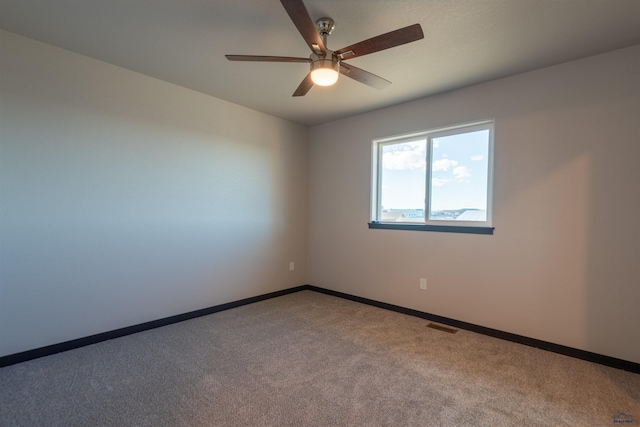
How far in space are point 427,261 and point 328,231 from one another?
1456mm

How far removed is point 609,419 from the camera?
1.69 meters

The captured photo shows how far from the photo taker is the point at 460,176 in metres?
3.11

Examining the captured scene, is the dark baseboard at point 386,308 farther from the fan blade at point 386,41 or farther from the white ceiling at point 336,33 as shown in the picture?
the fan blade at point 386,41

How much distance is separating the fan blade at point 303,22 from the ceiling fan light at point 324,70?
0.19 ft

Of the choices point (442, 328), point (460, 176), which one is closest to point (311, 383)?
point (442, 328)

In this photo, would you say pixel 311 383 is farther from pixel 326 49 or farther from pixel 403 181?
pixel 403 181

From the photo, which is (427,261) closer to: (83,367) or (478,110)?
(478,110)

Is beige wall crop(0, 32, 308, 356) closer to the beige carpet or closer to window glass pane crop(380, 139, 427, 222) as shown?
the beige carpet

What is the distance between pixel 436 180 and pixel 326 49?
6.54ft

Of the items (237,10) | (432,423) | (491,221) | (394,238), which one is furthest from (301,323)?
(237,10)

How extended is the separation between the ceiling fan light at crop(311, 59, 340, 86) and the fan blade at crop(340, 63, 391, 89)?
103 millimetres

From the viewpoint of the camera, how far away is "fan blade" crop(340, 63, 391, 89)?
6.58 feet

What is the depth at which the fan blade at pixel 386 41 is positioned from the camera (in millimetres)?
1591

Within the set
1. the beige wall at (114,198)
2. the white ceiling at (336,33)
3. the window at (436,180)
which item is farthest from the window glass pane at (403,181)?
the beige wall at (114,198)
